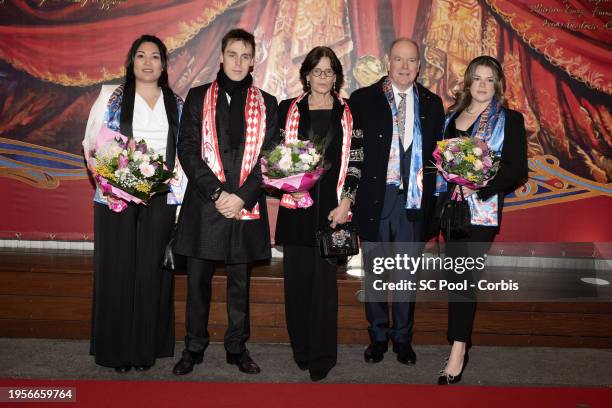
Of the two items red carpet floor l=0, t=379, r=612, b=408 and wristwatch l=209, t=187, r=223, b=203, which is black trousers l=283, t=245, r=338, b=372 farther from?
wristwatch l=209, t=187, r=223, b=203

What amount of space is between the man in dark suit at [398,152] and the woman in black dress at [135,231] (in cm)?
101

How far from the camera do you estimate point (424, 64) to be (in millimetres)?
4629

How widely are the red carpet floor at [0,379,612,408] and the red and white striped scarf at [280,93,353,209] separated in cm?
93

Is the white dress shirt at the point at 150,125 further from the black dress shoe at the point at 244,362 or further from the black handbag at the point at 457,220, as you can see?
the black handbag at the point at 457,220

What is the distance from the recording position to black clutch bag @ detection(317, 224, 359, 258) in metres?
3.13

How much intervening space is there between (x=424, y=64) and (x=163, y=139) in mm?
2211

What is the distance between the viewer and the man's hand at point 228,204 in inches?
123

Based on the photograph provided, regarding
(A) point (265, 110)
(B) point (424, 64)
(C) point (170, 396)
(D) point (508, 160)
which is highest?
(B) point (424, 64)

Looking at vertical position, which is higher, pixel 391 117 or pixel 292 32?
pixel 292 32

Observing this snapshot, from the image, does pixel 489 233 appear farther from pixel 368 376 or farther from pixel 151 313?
pixel 151 313

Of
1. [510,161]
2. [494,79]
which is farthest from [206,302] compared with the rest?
[494,79]

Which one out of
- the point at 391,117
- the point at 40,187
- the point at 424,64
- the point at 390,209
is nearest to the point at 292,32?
the point at 424,64

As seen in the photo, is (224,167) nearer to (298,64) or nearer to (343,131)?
(343,131)

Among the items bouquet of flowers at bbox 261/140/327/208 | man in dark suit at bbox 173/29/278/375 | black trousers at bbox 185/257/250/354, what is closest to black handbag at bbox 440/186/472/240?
bouquet of flowers at bbox 261/140/327/208
